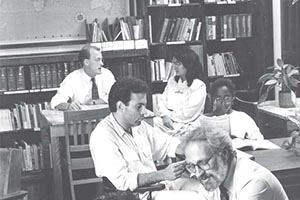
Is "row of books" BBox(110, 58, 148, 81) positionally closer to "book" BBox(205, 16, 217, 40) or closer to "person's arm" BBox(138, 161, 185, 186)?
"book" BBox(205, 16, 217, 40)

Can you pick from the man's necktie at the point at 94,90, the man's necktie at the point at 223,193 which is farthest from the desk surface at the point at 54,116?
the man's necktie at the point at 223,193

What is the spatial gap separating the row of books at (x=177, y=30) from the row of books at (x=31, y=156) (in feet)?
5.31

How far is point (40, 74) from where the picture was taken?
5.46 meters

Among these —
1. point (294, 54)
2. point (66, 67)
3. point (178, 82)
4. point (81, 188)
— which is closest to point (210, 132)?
point (81, 188)

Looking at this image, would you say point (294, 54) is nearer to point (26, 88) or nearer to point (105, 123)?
point (26, 88)

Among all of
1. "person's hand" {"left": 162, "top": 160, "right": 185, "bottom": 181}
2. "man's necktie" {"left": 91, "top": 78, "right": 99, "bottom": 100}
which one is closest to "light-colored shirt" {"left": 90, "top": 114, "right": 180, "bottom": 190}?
"person's hand" {"left": 162, "top": 160, "right": 185, "bottom": 181}

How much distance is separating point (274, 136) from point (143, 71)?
55.2 inches

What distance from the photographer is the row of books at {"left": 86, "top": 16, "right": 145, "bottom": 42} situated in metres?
5.59

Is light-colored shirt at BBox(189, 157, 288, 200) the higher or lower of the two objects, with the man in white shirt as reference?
lower

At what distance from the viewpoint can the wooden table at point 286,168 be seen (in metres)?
3.00

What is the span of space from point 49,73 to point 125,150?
8.30ft

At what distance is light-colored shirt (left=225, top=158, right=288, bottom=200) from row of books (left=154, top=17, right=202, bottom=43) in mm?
3797

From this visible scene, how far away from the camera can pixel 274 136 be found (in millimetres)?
5750

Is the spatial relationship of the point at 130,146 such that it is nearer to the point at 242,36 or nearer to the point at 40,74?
the point at 40,74
